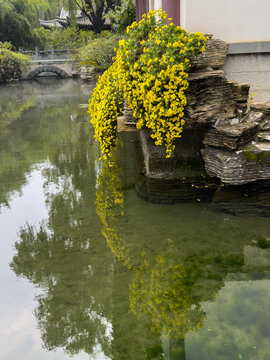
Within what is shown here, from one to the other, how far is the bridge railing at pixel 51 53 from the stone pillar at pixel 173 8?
32.3 metres

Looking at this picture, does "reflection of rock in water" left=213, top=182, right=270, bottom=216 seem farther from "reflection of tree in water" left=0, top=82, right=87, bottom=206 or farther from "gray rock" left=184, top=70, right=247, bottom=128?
"reflection of tree in water" left=0, top=82, right=87, bottom=206

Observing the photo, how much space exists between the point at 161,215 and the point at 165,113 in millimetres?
1344

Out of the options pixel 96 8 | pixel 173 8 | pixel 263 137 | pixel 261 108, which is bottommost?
pixel 263 137

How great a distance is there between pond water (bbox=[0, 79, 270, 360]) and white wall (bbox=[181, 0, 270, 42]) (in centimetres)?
255

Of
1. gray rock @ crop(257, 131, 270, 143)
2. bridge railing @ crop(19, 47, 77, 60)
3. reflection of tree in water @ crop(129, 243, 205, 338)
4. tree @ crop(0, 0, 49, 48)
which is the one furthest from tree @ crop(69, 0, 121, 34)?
reflection of tree in water @ crop(129, 243, 205, 338)

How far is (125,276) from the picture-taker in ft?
11.8

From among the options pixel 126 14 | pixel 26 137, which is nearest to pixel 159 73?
pixel 26 137

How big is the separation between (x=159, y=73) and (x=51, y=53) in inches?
1360

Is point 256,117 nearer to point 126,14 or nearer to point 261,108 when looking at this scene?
point 261,108

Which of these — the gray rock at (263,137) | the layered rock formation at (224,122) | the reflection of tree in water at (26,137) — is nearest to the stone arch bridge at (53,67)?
the reflection of tree in water at (26,137)

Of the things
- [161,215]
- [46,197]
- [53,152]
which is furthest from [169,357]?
[53,152]

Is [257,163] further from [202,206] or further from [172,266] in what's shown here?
[172,266]

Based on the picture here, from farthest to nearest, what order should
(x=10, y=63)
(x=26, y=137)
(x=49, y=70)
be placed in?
(x=49, y=70)
(x=10, y=63)
(x=26, y=137)

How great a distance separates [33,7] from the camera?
3703 centimetres
